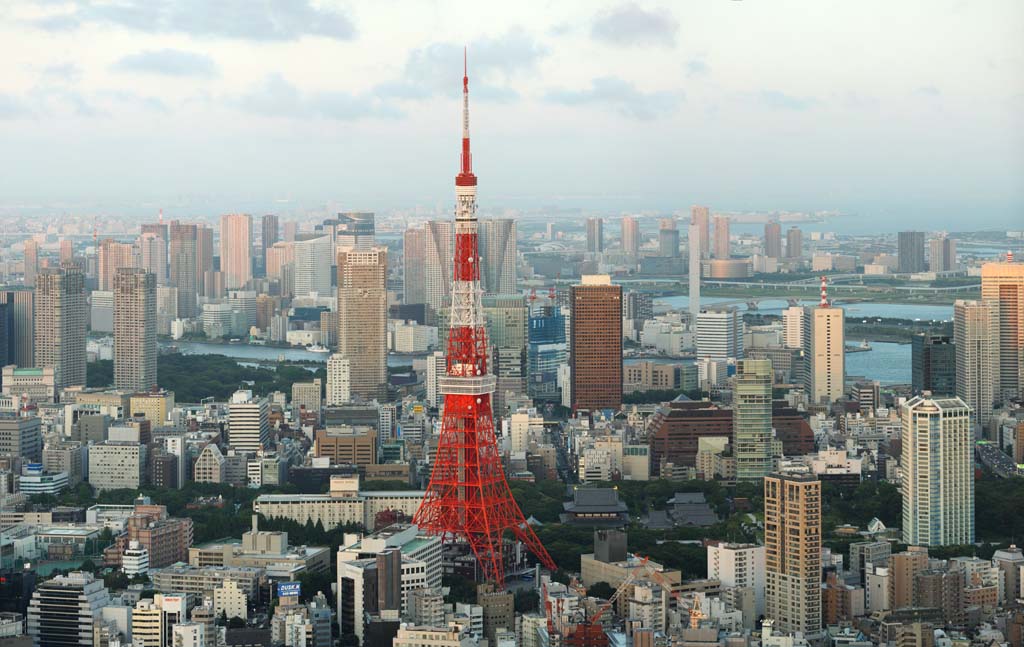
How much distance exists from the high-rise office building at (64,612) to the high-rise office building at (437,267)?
1554 cm

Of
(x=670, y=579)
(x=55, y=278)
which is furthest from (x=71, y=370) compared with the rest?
(x=670, y=579)

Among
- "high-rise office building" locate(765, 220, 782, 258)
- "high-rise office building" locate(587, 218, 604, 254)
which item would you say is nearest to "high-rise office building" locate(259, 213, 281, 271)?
"high-rise office building" locate(587, 218, 604, 254)

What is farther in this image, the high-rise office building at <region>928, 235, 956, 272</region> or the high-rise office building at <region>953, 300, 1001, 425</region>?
the high-rise office building at <region>928, 235, 956, 272</region>

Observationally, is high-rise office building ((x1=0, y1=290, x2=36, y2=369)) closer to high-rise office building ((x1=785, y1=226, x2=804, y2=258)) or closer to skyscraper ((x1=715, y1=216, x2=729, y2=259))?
skyscraper ((x1=715, y1=216, x2=729, y2=259))

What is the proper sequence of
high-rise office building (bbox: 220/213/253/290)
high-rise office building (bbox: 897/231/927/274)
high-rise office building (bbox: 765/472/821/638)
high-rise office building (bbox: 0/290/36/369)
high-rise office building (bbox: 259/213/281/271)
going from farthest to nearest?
high-rise office building (bbox: 220/213/253/290), high-rise office building (bbox: 259/213/281/271), high-rise office building (bbox: 897/231/927/274), high-rise office building (bbox: 0/290/36/369), high-rise office building (bbox: 765/472/821/638)

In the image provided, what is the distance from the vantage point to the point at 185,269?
1200 inches

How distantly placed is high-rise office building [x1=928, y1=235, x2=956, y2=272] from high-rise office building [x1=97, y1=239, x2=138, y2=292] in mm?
10498

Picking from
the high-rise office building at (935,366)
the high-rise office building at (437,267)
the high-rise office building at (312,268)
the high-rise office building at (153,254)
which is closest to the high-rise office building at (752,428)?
the high-rise office building at (935,366)

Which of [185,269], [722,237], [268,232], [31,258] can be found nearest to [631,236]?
[722,237]

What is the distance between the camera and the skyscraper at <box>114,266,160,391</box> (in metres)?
20.5

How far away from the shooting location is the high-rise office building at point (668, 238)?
2453cm

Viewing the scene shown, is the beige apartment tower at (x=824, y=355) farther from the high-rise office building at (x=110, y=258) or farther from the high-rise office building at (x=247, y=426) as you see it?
the high-rise office building at (x=110, y=258)

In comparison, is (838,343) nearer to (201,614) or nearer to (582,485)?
(582,485)

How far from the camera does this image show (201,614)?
30.6 ft
